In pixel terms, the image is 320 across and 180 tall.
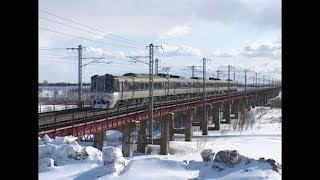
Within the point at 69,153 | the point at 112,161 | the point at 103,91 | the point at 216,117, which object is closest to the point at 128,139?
the point at 103,91

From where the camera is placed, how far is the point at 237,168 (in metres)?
16.2

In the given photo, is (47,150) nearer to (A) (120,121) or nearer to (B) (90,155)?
(B) (90,155)

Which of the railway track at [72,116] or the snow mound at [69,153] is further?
the railway track at [72,116]

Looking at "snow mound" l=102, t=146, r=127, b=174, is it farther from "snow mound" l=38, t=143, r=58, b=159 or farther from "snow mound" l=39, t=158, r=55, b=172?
"snow mound" l=38, t=143, r=58, b=159

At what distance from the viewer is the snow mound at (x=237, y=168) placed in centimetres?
1461

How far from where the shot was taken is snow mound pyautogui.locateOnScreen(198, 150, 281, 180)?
14609 millimetres

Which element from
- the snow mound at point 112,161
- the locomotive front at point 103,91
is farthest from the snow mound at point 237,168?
the locomotive front at point 103,91

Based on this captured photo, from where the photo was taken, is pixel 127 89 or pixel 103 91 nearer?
pixel 103 91

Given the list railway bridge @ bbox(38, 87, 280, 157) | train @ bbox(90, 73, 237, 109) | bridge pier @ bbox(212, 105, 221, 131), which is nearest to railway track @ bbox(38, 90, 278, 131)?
railway bridge @ bbox(38, 87, 280, 157)

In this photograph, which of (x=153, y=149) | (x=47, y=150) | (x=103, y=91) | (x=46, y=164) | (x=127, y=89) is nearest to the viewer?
(x=46, y=164)

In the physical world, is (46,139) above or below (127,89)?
below

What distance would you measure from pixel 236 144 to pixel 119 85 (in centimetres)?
1590

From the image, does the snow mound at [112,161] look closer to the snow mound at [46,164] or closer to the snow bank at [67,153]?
the snow bank at [67,153]

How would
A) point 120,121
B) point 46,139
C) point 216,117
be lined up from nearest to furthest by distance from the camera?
point 46,139
point 120,121
point 216,117
